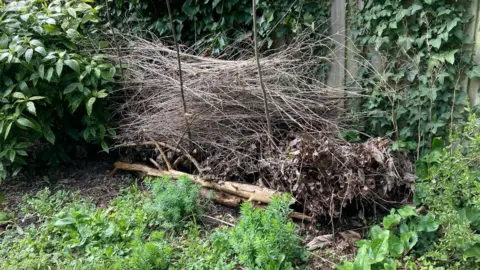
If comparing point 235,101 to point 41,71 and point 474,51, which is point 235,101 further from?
point 474,51

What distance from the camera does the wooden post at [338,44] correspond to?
10.5 feet

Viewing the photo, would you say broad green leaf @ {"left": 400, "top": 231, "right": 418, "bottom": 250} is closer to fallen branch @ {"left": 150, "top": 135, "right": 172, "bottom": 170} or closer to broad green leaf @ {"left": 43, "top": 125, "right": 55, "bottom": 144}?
fallen branch @ {"left": 150, "top": 135, "right": 172, "bottom": 170}

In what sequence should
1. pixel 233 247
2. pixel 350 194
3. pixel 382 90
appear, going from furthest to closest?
pixel 382 90, pixel 350 194, pixel 233 247

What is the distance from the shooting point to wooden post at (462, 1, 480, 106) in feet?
8.46

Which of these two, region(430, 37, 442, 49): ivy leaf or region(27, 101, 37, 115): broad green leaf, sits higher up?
region(430, 37, 442, 49): ivy leaf

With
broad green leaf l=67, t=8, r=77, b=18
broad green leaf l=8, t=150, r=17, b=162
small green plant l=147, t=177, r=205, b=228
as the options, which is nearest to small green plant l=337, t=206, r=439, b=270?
small green plant l=147, t=177, r=205, b=228

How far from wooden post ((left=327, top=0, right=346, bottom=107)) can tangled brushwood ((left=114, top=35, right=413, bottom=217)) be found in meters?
0.11

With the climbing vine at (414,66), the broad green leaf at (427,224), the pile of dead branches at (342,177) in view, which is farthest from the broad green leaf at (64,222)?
the climbing vine at (414,66)

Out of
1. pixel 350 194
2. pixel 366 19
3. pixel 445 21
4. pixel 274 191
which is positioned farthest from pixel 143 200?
pixel 445 21

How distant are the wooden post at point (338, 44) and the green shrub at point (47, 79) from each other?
1783mm

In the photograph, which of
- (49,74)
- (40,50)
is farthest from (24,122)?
(40,50)

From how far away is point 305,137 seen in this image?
9.07 ft

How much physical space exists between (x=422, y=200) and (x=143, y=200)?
6.01 ft

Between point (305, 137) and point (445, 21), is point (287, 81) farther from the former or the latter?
point (445, 21)
